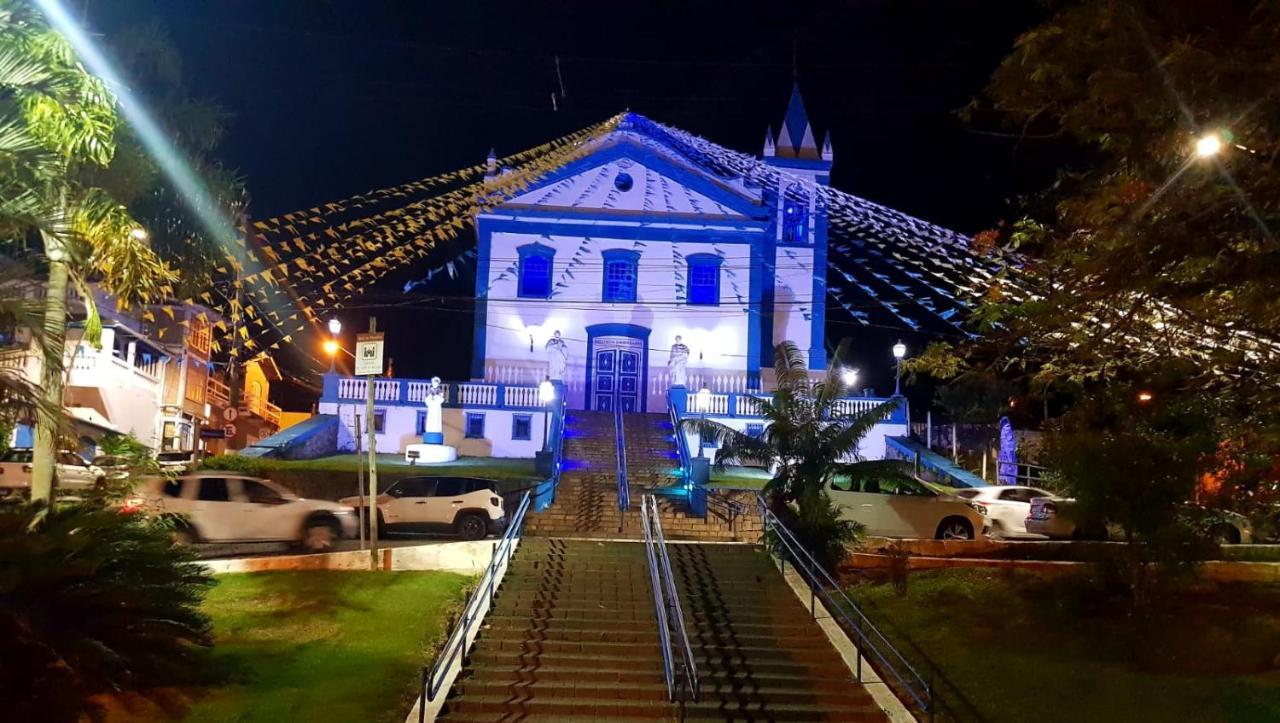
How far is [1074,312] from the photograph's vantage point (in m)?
10.1

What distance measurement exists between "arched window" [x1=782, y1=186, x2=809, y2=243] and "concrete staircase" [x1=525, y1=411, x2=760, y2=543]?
820cm

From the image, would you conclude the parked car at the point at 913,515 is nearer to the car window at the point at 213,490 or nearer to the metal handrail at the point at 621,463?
the metal handrail at the point at 621,463

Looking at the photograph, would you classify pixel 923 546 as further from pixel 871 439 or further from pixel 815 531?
pixel 871 439

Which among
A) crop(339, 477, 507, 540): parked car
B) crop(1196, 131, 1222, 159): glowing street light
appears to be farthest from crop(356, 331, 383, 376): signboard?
crop(1196, 131, 1222, 159): glowing street light

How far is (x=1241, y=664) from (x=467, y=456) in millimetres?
20026

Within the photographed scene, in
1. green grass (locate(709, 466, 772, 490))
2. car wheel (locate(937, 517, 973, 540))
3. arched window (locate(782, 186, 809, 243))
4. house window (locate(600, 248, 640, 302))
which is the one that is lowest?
car wheel (locate(937, 517, 973, 540))

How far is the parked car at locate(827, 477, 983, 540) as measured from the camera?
1817cm

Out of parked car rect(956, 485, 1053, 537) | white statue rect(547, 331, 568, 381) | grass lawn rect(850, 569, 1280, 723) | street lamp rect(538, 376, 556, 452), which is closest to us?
grass lawn rect(850, 569, 1280, 723)

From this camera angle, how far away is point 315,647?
11.8 m

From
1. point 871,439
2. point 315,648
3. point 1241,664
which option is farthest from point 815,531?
point 871,439

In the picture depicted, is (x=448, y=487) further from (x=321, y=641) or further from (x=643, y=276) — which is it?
(x=643, y=276)

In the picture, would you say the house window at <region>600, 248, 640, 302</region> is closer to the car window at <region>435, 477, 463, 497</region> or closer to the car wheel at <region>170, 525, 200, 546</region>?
the car window at <region>435, 477, 463, 497</region>

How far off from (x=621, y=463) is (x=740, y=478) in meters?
3.19

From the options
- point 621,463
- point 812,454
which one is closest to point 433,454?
point 621,463
